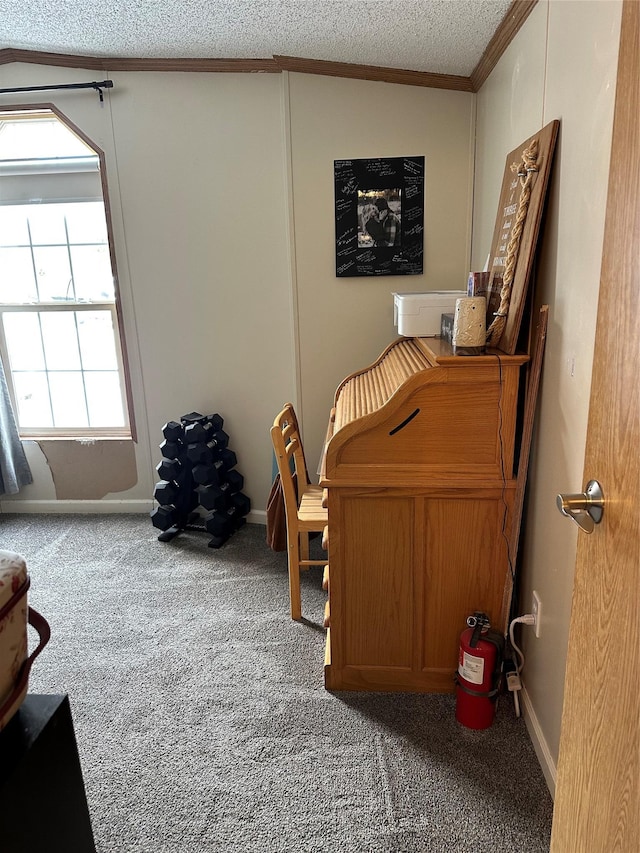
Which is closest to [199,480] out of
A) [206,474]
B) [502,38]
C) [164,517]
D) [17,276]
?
[206,474]

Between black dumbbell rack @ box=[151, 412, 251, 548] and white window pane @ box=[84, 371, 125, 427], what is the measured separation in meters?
0.54

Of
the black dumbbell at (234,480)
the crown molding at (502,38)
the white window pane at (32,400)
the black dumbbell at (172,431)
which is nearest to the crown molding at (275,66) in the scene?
the crown molding at (502,38)

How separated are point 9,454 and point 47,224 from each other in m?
1.41

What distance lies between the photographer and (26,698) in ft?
3.52

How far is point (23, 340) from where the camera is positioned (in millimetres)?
3703

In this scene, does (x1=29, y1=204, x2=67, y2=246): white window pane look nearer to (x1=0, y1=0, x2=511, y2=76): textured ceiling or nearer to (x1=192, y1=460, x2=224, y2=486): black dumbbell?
(x1=0, y1=0, x2=511, y2=76): textured ceiling

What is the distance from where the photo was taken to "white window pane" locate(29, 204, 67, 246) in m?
3.51

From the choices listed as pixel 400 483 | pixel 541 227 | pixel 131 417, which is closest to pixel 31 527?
pixel 131 417

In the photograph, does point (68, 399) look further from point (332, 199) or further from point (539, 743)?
point (539, 743)

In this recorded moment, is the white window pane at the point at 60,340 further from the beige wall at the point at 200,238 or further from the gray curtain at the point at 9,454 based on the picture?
the beige wall at the point at 200,238

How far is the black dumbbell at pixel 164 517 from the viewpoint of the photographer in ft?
10.9

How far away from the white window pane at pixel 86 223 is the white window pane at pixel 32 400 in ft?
2.93

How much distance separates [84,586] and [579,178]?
2701mm

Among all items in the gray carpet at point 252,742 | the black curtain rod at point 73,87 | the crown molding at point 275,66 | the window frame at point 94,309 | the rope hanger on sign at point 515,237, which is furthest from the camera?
the window frame at point 94,309
